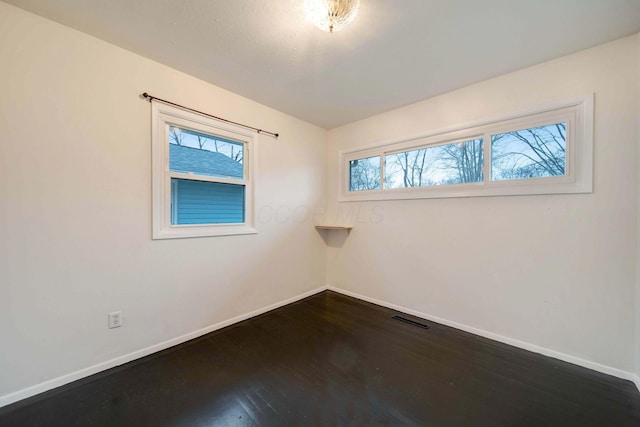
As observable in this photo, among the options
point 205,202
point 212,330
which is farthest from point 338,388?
point 205,202

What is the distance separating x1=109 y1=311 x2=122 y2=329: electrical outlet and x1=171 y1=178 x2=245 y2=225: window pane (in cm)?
79

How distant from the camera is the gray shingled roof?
2.22m

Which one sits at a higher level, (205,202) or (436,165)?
(436,165)

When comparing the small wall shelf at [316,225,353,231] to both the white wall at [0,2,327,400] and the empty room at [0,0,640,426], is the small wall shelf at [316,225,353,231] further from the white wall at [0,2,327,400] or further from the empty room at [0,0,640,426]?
the white wall at [0,2,327,400]

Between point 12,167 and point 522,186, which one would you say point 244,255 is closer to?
point 12,167

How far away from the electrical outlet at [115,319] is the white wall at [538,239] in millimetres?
2639

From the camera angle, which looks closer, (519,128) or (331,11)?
(331,11)

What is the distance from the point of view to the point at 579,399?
1549 millimetres

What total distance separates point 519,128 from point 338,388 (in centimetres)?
260

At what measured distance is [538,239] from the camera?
6.73 feet

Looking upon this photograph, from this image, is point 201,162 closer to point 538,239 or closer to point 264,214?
point 264,214

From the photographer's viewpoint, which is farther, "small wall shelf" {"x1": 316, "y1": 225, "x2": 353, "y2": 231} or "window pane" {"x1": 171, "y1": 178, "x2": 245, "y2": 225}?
"small wall shelf" {"x1": 316, "y1": 225, "x2": 353, "y2": 231}

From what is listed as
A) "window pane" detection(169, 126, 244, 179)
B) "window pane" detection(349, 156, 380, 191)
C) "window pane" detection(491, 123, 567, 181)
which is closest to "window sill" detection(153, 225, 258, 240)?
"window pane" detection(169, 126, 244, 179)

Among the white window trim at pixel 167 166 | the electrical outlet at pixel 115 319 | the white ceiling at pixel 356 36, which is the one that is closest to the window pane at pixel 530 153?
the white ceiling at pixel 356 36
